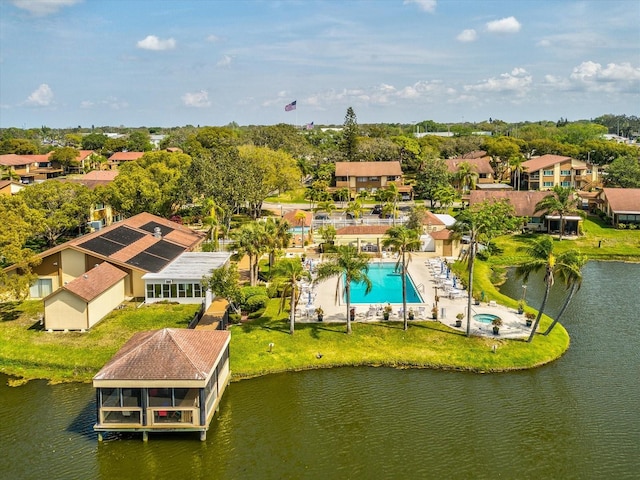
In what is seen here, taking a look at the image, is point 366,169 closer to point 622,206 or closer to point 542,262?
point 622,206

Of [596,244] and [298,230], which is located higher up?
[298,230]

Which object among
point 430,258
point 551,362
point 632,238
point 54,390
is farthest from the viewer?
point 632,238

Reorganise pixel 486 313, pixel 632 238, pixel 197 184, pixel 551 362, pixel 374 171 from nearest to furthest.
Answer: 1. pixel 551 362
2. pixel 486 313
3. pixel 632 238
4. pixel 197 184
5. pixel 374 171

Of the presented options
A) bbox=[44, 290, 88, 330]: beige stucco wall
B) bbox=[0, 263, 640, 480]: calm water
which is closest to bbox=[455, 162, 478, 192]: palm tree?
bbox=[0, 263, 640, 480]: calm water

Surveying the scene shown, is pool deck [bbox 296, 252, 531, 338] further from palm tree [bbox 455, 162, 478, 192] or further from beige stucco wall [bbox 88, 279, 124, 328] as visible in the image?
palm tree [bbox 455, 162, 478, 192]

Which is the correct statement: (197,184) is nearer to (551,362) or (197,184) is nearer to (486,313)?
(486,313)

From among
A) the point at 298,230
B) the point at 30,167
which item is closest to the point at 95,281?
the point at 298,230

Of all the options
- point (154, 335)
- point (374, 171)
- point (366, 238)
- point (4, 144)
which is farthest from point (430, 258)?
point (4, 144)

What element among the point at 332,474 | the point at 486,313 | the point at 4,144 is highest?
the point at 4,144
